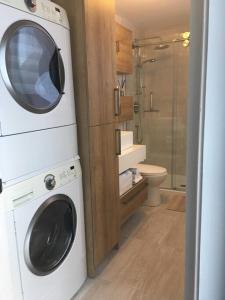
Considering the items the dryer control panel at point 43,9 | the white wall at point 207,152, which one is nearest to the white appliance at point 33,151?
the dryer control panel at point 43,9

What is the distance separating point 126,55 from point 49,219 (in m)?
2.04

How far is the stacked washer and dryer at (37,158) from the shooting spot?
1.13m

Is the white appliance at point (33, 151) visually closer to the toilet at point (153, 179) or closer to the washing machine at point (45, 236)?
the washing machine at point (45, 236)

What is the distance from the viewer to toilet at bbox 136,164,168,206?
115 inches

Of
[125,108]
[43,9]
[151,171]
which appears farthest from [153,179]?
[43,9]

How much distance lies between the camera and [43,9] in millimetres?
1295

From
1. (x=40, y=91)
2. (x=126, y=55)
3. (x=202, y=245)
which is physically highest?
(x=126, y=55)

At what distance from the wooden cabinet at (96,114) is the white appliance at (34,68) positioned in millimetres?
92

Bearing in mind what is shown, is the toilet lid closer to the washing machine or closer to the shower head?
the washing machine

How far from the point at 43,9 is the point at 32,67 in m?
0.31

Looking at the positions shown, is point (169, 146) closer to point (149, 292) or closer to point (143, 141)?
point (143, 141)

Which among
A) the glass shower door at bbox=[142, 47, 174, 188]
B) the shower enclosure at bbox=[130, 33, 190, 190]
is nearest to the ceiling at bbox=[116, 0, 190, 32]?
the shower enclosure at bbox=[130, 33, 190, 190]

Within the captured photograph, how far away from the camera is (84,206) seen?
174cm

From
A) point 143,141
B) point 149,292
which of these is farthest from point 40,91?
point 143,141
